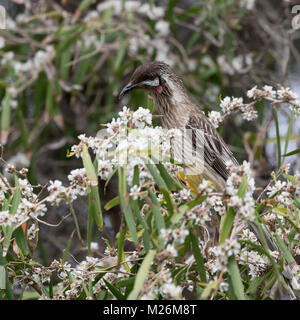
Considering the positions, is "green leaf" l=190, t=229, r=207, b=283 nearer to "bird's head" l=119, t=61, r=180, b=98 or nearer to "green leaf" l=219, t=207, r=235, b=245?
"green leaf" l=219, t=207, r=235, b=245

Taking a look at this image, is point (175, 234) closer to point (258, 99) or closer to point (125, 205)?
point (125, 205)

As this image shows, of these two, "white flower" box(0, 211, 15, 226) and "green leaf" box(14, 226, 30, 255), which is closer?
"white flower" box(0, 211, 15, 226)

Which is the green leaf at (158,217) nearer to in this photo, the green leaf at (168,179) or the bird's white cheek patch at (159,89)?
the green leaf at (168,179)

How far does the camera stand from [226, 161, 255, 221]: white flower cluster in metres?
1.64

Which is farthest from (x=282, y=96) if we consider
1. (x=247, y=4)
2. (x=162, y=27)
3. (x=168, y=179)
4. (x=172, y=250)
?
(x=247, y=4)

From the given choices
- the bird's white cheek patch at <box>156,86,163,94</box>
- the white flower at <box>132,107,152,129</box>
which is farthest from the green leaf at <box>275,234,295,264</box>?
the bird's white cheek patch at <box>156,86,163,94</box>

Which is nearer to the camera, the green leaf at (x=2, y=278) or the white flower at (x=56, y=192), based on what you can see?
the white flower at (x=56, y=192)

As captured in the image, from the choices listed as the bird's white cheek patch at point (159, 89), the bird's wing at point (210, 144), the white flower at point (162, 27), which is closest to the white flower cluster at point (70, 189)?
the bird's wing at point (210, 144)

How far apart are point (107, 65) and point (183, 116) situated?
72.5 inches

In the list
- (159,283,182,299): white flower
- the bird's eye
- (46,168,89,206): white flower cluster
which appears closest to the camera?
(159,283,182,299): white flower

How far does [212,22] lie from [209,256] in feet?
8.70

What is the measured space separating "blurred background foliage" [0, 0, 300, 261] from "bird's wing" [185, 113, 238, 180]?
49 centimetres

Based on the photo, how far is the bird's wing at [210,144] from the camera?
114 inches

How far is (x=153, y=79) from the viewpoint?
3.07 metres
